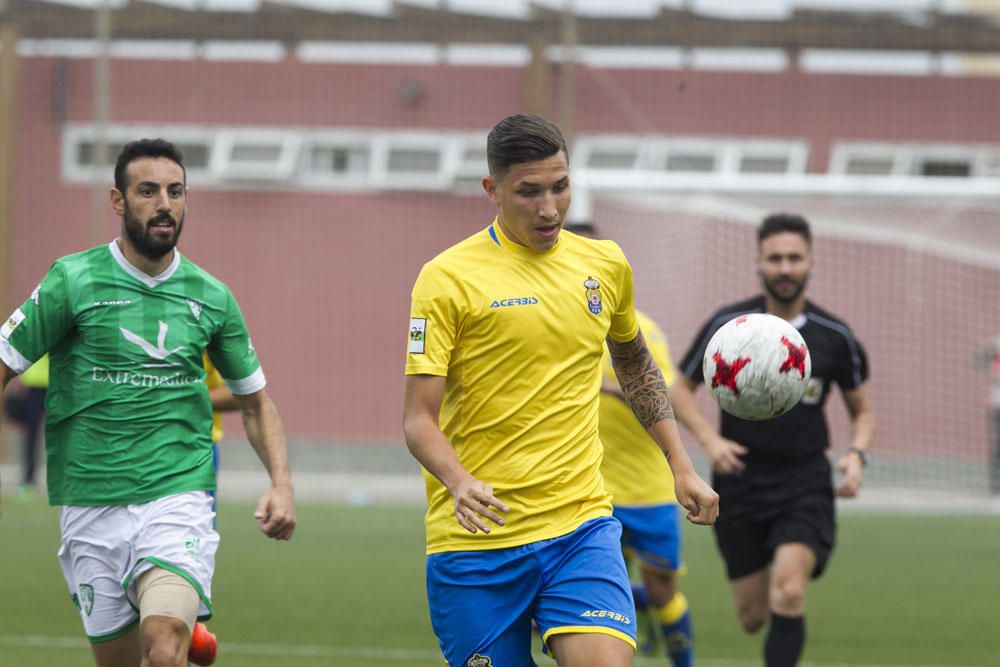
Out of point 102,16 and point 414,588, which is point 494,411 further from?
point 102,16

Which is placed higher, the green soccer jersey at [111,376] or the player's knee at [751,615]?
the green soccer jersey at [111,376]

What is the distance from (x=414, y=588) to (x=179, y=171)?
577cm

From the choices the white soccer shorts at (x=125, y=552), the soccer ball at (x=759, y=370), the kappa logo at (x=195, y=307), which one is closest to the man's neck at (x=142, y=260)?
the kappa logo at (x=195, y=307)

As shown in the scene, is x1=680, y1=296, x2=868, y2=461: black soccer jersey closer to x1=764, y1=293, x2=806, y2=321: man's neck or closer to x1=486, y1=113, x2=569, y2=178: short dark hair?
x1=764, y1=293, x2=806, y2=321: man's neck

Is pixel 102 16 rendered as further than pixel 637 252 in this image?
Yes

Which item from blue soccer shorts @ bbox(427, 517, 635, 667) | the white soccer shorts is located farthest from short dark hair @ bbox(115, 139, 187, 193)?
blue soccer shorts @ bbox(427, 517, 635, 667)

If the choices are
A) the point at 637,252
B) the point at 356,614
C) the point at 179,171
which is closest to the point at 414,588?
the point at 356,614

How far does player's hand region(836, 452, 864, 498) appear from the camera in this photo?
666cm

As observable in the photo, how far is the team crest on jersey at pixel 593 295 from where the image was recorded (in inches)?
183

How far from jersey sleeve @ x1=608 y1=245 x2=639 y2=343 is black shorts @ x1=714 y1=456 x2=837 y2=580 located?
2267mm

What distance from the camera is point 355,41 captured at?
20.6 meters

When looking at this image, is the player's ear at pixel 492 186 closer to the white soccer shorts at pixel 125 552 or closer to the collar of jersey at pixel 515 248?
the collar of jersey at pixel 515 248

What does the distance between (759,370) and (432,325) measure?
1140 mm

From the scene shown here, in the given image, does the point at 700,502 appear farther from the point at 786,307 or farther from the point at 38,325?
the point at 786,307
